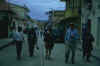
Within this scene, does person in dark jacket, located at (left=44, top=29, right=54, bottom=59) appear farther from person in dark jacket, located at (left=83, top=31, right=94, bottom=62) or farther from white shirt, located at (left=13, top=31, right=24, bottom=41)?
person in dark jacket, located at (left=83, top=31, right=94, bottom=62)

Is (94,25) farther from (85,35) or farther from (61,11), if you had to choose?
(61,11)

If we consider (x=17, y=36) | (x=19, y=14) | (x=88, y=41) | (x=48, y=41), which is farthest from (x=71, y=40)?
(x=19, y=14)

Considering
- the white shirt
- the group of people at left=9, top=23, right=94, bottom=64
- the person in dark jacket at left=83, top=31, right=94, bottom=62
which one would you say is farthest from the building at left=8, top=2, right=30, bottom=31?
the person in dark jacket at left=83, top=31, right=94, bottom=62

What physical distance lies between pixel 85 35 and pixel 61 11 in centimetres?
4797

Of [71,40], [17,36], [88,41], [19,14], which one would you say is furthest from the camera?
[19,14]

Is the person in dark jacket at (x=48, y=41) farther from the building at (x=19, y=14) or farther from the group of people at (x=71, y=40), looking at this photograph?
the building at (x=19, y=14)

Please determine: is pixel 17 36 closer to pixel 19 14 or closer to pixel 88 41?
pixel 88 41

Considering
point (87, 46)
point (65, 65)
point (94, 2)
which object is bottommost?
point (65, 65)

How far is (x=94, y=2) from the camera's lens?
1709cm

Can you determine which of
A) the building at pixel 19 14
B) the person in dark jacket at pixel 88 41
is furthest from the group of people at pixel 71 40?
the building at pixel 19 14

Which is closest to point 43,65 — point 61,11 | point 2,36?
point 2,36

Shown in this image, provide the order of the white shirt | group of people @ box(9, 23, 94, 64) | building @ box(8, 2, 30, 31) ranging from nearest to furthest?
group of people @ box(9, 23, 94, 64)
the white shirt
building @ box(8, 2, 30, 31)

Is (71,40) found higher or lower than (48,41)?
higher

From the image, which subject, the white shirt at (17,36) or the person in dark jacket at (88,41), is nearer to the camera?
the person in dark jacket at (88,41)
